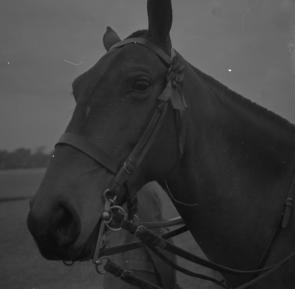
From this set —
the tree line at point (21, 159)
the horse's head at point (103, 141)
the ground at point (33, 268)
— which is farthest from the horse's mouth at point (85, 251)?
the tree line at point (21, 159)

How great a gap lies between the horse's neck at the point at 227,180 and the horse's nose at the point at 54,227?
782 millimetres

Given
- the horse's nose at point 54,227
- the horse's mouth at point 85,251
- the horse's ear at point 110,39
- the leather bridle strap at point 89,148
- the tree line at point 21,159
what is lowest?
the tree line at point 21,159

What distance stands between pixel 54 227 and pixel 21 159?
14293 mm

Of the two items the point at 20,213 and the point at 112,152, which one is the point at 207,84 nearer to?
the point at 112,152

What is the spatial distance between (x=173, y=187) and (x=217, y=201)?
299 millimetres

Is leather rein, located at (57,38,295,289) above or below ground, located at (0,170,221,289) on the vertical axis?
above

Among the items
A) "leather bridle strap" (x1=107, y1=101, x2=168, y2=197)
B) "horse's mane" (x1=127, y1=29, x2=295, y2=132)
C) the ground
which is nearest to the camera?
"leather bridle strap" (x1=107, y1=101, x2=168, y2=197)

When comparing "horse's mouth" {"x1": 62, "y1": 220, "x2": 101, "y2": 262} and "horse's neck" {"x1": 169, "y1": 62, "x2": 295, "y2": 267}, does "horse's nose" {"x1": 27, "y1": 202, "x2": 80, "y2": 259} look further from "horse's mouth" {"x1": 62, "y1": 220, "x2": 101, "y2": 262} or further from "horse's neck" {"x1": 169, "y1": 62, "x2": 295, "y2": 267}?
"horse's neck" {"x1": 169, "y1": 62, "x2": 295, "y2": 267}

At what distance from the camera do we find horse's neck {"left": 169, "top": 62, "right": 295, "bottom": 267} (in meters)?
2.58

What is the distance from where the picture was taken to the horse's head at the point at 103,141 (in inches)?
80.4

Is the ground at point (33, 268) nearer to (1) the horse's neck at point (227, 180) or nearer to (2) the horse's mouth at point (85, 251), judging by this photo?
(1) the horse's neck at point (227, 180)

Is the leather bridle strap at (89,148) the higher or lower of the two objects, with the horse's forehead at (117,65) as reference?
lower

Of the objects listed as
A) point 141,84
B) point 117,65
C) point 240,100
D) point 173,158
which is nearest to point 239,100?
point 240,100

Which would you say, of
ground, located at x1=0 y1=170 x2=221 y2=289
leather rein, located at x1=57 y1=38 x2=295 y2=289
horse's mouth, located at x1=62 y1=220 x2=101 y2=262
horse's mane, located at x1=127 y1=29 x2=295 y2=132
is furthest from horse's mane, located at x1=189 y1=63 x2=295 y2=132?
ground, located at x1=0 y1=170 x2=221 y2=289
